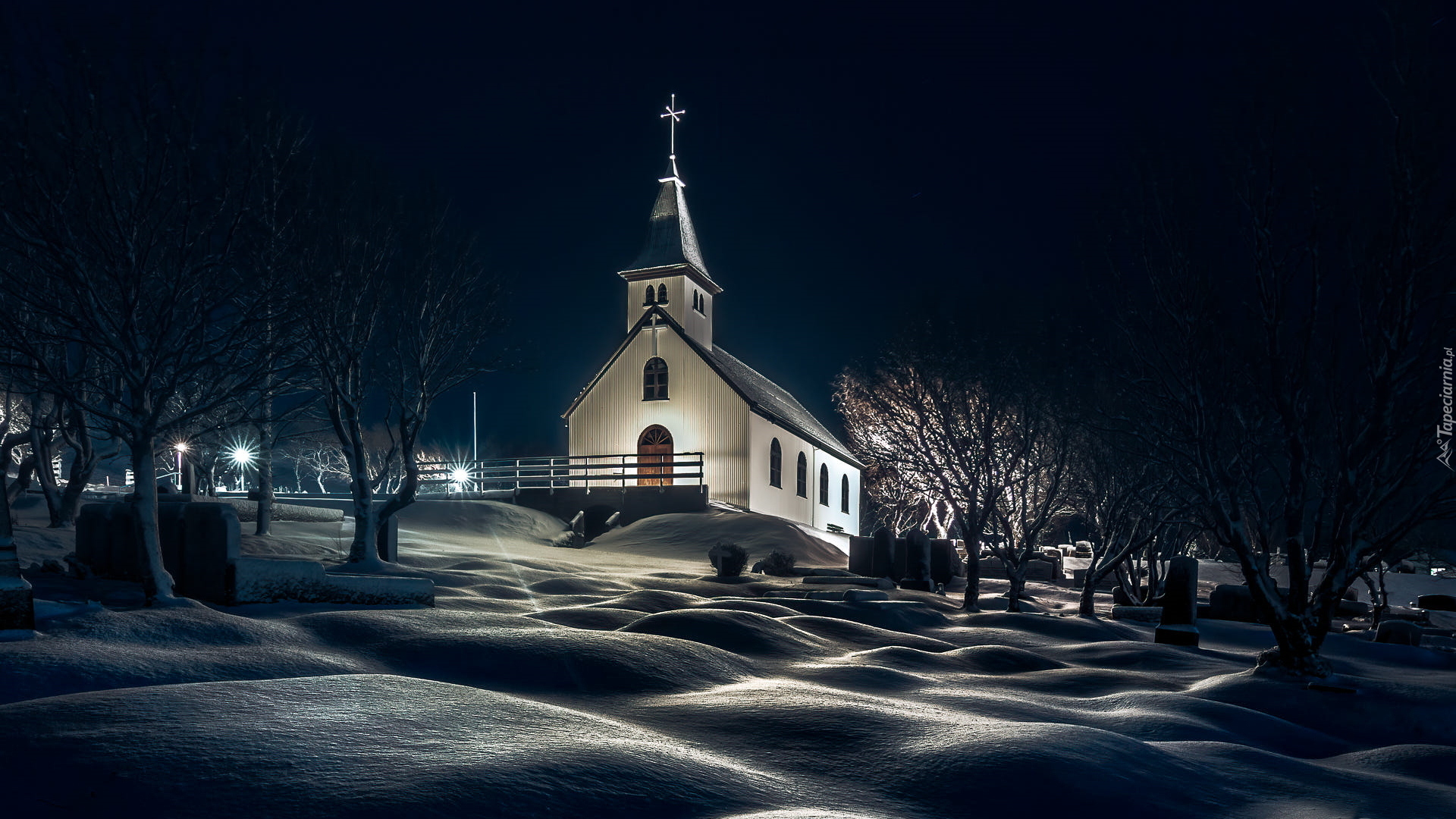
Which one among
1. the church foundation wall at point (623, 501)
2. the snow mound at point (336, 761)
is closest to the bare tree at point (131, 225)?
the snow mound at point (336, 761)

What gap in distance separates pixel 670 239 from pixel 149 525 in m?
28.1

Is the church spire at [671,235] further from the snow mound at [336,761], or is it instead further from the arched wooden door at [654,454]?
the snow mound at [336,761]

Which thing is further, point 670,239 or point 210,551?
point 670,239

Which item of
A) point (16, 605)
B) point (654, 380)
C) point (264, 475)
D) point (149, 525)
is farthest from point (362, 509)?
point (654, 380)

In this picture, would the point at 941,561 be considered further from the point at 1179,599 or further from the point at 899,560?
the point at 1179,599

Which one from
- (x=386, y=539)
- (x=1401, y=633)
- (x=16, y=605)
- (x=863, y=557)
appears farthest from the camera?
(x=863, y=557)

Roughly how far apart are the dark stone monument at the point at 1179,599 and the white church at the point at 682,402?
1983 cm

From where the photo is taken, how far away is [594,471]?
112 feet

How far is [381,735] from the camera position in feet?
13.8

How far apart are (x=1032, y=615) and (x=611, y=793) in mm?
11074

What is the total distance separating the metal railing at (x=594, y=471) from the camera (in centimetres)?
3206

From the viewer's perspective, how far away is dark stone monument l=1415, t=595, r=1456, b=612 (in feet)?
80.0

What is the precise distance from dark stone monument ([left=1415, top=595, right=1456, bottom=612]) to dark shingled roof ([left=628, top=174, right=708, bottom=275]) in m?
26.9

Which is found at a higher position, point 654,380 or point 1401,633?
point 654,380
